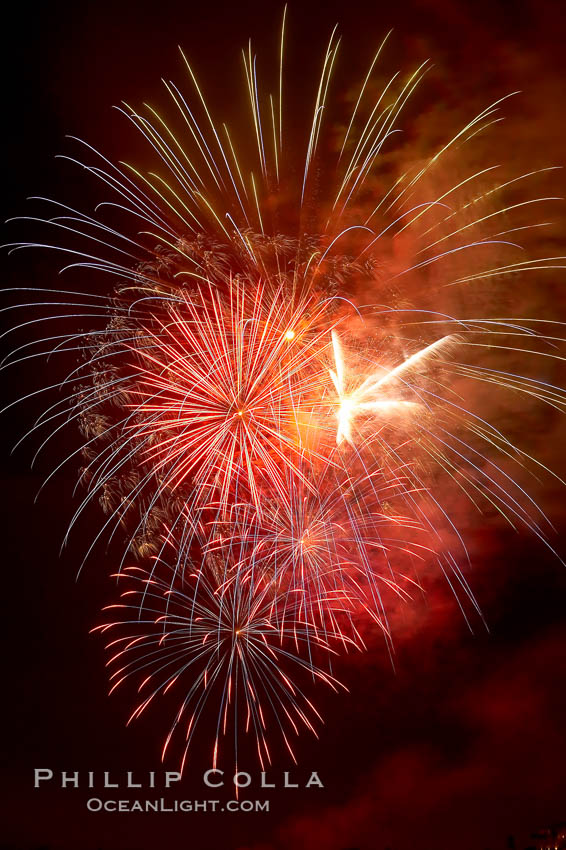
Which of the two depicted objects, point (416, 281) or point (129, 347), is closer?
point (129, 347)

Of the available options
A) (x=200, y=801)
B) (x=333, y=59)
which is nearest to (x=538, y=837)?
(x=200, y=801)

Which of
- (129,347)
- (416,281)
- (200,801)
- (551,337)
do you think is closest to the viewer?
(129,347)

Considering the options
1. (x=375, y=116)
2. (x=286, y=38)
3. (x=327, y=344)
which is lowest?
(x=327, y=344)

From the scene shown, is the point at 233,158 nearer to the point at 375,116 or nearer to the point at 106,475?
the point at 375,116

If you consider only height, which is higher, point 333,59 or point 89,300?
point 333,59

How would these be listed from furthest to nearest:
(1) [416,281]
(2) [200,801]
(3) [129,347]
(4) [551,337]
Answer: (2) [200,801]
(4) [551,337]
(1) [416,281]
(3) [129,347]

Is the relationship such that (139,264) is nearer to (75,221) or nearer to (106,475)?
(75,221)

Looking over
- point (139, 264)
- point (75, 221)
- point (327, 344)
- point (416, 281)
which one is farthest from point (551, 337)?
point (75, 221)
